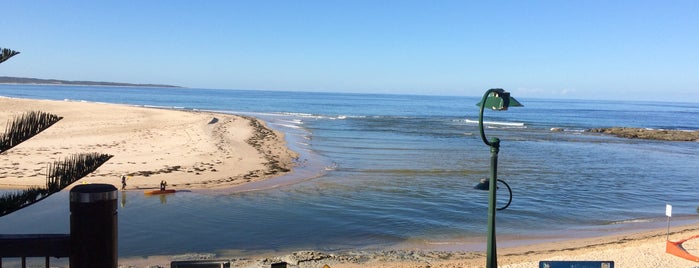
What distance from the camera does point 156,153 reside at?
23984mm

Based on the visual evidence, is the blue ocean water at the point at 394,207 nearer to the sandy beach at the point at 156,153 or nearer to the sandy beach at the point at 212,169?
the sandy beach at the point at 212,169

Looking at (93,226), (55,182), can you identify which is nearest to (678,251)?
(55,182)

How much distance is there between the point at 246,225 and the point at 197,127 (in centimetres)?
2608

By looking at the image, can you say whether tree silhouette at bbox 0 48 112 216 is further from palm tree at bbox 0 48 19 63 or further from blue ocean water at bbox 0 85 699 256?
blue ocean water at bbox 0 85 699 256

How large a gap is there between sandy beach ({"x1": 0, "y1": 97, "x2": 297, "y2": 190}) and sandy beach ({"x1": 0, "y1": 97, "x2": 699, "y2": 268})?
0.11 ft

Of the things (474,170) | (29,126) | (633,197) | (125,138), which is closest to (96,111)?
(125,138)

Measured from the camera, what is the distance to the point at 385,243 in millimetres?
12164

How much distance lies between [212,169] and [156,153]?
445 cm

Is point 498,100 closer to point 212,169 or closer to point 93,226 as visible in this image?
point 93,226

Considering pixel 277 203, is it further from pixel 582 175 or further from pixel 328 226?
pixel 582 175

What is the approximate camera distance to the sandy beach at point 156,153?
1834 centimetres

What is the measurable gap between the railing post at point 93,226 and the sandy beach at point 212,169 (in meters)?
7.74

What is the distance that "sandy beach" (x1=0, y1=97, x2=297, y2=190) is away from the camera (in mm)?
18344

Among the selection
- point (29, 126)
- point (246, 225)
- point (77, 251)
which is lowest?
point (246, 225)
